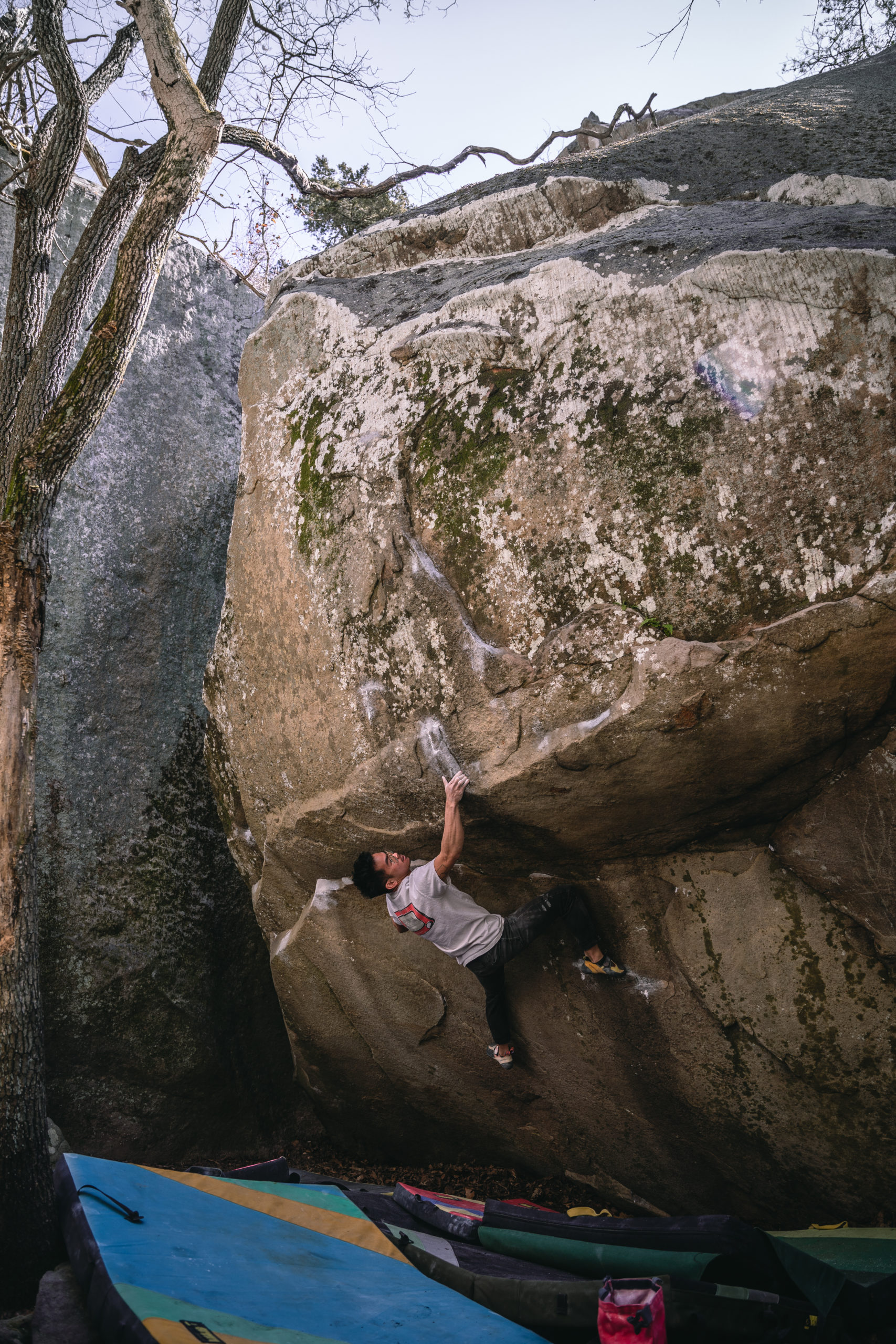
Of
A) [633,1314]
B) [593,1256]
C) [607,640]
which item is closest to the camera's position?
[633,1314]

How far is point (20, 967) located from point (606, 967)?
2471 mm

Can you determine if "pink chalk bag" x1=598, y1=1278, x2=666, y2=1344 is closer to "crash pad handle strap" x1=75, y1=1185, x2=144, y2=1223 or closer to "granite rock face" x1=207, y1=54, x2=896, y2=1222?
"granite rock face" x1=207, y1=54, x2=896, y2=1222

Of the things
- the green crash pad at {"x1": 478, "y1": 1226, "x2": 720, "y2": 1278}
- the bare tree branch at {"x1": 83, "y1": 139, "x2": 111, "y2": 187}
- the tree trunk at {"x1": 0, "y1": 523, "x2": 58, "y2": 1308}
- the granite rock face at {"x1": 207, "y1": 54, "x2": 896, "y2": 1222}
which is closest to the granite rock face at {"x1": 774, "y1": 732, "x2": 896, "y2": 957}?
the granite rock face at {"x1": 207, "y1": 54, "x2": 896, "y2": 1222}

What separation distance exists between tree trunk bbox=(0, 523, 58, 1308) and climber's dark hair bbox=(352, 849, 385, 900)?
1.43 m

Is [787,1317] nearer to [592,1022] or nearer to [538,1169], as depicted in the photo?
[592,1022]

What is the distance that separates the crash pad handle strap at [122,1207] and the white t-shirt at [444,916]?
53.9 inches

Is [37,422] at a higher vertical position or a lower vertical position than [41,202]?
lower

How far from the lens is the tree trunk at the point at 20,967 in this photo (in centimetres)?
329

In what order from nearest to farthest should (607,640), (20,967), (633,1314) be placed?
(633,1314)
(607,640)
(20,967)

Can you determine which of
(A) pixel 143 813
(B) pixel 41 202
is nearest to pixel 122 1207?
(A) pixel 143 813

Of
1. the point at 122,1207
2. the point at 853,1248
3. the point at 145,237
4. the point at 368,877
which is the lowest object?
the point at 853,1248

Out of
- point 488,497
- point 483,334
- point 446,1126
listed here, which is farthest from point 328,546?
point 446,1126

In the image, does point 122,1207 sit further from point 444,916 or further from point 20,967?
point 444,916

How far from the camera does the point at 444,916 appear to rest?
11.8 feet
